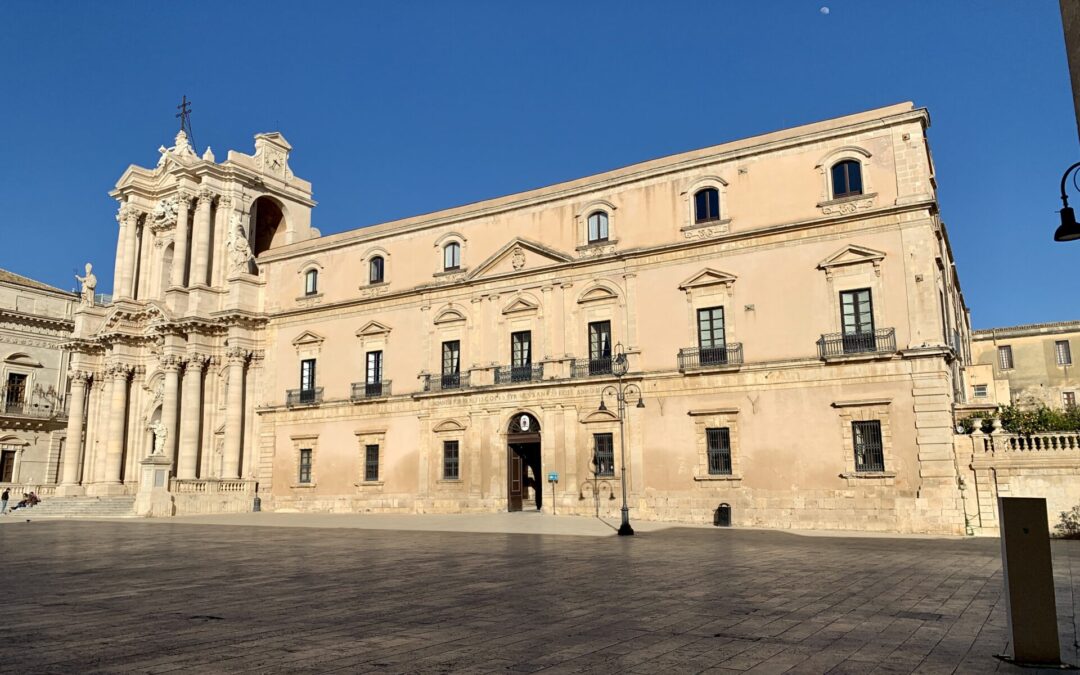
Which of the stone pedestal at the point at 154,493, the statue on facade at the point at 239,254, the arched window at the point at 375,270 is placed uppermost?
the statue on facade at the point at 239,254

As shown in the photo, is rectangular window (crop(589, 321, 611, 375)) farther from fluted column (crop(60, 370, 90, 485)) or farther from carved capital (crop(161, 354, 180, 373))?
fluted column (crop(60, 370, 90, 485))

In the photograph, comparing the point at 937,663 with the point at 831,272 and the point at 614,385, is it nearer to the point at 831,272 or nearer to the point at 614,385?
the point at 831,272

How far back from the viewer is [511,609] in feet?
30.6

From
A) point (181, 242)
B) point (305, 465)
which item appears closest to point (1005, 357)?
point (305, 465)

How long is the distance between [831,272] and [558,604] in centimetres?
2003

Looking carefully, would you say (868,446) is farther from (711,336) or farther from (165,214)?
(165,214)

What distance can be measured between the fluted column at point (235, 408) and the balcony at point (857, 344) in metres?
28.1

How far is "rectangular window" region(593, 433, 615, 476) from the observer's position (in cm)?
3000

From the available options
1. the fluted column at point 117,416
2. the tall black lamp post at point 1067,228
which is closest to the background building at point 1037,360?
the tall black lamp post at point 1067,228

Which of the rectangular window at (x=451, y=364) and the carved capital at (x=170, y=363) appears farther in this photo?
the carved capital at (x=170, y=363)

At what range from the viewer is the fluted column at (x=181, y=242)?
42.5 metres

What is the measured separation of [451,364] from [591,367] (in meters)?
6.99

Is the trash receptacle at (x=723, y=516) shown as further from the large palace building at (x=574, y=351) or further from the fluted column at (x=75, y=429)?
the fluted column at (x=75, y=429)

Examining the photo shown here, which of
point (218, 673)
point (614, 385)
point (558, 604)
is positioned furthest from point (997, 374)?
point (218, 673)
